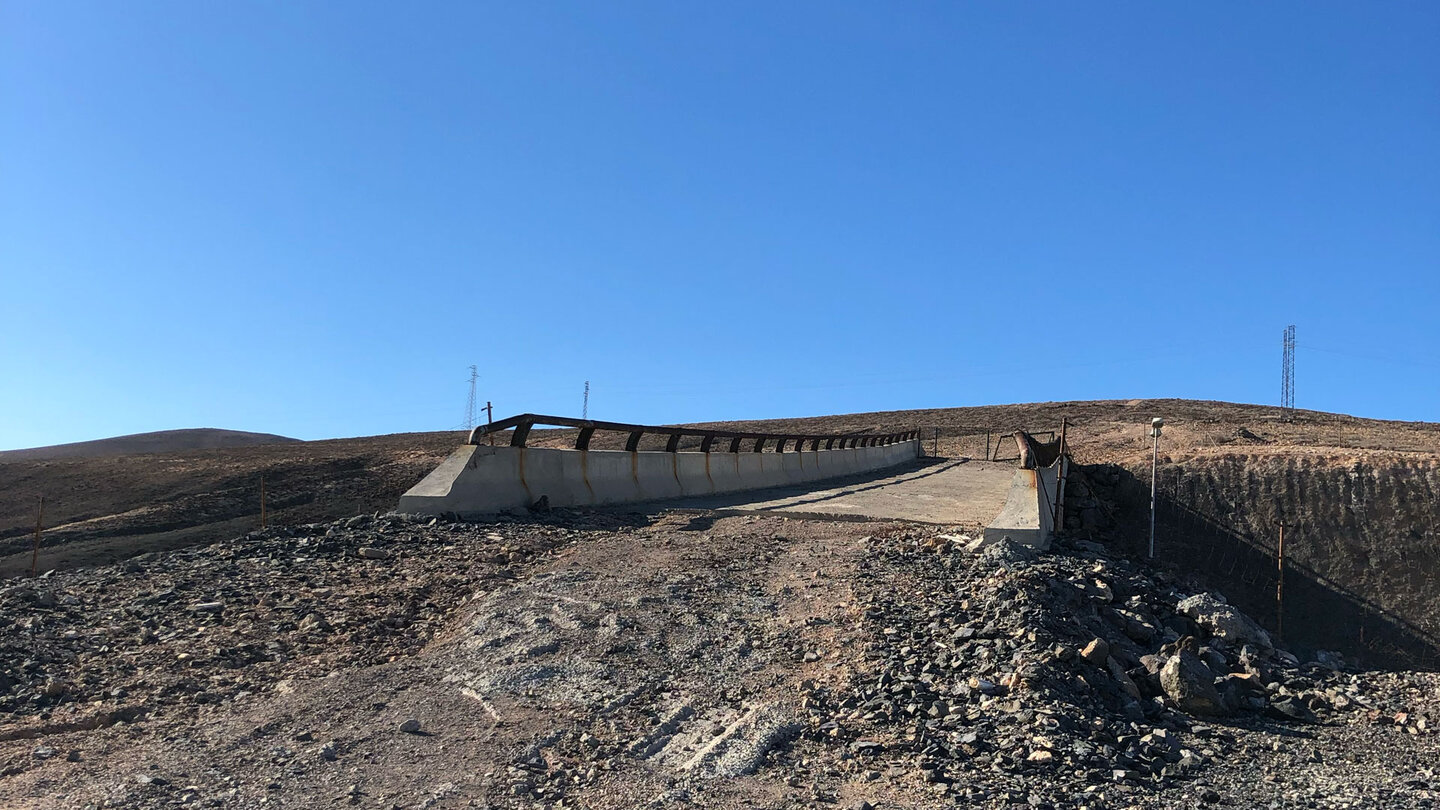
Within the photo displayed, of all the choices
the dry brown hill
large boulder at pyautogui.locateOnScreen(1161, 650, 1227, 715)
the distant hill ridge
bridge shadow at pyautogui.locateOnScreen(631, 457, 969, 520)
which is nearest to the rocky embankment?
large boulder at pyautogui.locateOnScreen(1161, 650, 1227, 715)

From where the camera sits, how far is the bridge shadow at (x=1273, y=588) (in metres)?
13.7

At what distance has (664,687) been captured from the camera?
591 cm

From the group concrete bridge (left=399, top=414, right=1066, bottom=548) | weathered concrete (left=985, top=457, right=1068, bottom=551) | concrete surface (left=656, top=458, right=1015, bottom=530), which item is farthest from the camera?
concrete surface (left=656, top=458, right=1015, bottom=530)

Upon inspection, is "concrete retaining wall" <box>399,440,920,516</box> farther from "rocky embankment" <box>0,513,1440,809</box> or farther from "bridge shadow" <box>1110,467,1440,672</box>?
"bridge shadow" <box>1110,467,1440,672</box>

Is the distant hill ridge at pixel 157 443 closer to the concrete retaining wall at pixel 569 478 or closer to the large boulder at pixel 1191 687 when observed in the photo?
the concrete retaining wall at pixel 569 478

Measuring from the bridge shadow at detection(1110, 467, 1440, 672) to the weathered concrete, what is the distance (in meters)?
4.44

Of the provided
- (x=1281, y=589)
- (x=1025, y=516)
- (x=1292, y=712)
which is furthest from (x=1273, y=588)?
(x=1292, y=712)

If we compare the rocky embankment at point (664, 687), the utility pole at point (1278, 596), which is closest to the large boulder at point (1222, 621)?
the rocky embankment at point (664, 687)

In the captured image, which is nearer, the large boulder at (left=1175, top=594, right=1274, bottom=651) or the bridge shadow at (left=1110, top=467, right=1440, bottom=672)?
the large boulder at (left=1175, top=594, right=1274, bottom=651)

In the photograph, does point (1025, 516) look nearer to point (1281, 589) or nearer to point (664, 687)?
point (664, 687)

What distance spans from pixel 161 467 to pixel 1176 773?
3209 cm

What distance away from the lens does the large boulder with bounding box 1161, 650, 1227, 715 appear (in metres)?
6.46

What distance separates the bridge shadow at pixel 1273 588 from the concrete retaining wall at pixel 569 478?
657 cm

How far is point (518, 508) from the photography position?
11.2 meters
